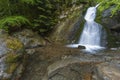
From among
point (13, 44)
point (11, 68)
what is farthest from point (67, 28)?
point (11, 68)

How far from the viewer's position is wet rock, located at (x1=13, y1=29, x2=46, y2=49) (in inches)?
455

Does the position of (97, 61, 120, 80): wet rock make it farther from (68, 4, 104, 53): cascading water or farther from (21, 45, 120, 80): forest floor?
(68, 4, 104, 53): cascading water

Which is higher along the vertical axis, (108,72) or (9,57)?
(9,57)

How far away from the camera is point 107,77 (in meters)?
5.20

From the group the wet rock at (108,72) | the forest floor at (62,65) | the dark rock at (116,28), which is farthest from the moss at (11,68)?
the dark rock at (116,28)

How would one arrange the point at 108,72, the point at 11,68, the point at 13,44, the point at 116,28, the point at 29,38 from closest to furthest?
the point at 108,72 < the point at 11,68 < the point at 13,44 < the point at 29,38 < the point at 116,28

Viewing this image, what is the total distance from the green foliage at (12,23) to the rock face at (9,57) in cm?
257

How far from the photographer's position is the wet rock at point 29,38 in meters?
11.6

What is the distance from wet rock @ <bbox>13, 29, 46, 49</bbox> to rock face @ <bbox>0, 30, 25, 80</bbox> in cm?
265

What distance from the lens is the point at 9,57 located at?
7688mm

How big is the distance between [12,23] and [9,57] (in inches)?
168

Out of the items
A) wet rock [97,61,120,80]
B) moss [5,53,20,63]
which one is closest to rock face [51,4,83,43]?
moss [5,53,20,63]

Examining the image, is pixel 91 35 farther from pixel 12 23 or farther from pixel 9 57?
pixel 9 57

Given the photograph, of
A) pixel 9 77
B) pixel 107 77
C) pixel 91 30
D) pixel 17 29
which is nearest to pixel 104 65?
pixel 107 77
